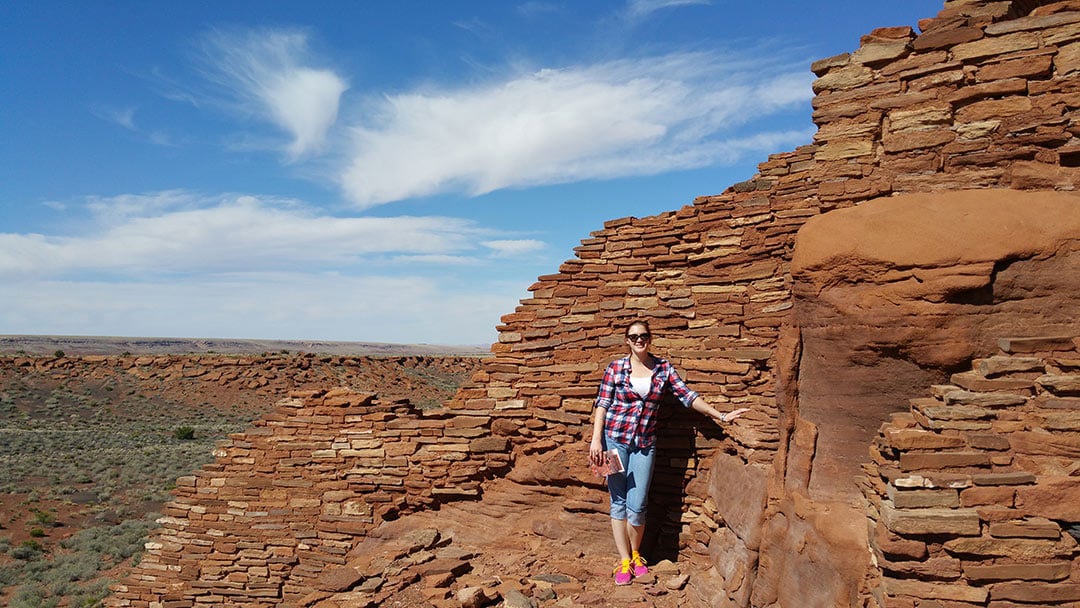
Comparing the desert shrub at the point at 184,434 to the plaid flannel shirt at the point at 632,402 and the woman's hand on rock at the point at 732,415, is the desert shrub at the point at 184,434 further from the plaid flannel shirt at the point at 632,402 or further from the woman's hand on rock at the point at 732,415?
the woman's hand on rock at the point at 732,415

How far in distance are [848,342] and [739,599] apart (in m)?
1.99

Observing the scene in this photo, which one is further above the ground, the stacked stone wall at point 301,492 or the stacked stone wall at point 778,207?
the stacked stone wall at point 778,207

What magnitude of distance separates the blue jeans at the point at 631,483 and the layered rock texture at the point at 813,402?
0.55 m

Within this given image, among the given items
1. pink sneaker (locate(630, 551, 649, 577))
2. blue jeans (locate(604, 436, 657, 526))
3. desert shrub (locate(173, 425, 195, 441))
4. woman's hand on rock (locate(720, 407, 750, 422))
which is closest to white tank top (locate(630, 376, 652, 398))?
blue jeans (locate(604, 436, 657, 526))

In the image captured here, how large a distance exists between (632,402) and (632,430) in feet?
0.76

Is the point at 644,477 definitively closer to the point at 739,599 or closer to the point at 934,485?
the point at 739,599

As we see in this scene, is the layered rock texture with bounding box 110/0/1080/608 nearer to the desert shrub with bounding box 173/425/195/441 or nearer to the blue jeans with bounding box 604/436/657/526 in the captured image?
the blue jeans with bounding box 604/436/657/526

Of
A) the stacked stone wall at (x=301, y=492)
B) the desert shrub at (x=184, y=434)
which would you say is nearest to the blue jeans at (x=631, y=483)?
the stacked stone wall at (x=301, y=492)

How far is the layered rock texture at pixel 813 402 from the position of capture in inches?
140

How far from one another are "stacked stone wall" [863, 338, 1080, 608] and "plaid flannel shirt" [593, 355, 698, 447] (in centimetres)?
200

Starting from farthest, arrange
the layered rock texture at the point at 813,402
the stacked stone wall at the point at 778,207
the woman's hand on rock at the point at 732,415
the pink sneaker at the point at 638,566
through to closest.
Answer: the pink sneaker at the point at 638,566
the woman's hand on rock at the point at 732,415
the stacked stone wall at the point at 778,207
the layered rock texture at the point at 813,402

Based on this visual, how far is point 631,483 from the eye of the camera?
553cm

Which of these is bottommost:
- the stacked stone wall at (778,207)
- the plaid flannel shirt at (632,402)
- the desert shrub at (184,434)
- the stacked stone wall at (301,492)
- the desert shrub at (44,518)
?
the desert shrub at (44,518)

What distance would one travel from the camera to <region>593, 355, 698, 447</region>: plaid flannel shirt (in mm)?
5477
